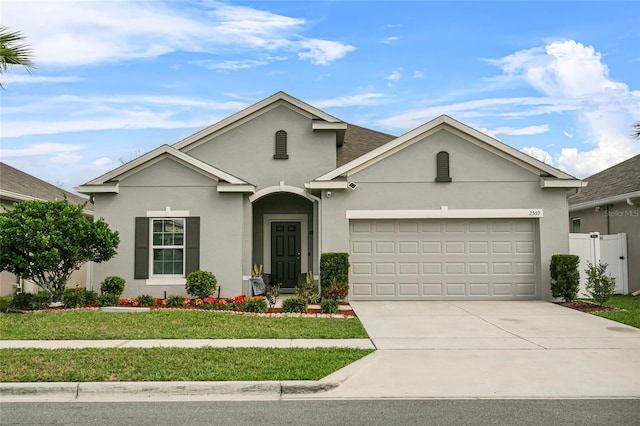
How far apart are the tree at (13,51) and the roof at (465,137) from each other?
7640mm

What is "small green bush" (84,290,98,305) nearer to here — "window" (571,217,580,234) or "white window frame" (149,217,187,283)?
"white window frame" (149,217,187,283)

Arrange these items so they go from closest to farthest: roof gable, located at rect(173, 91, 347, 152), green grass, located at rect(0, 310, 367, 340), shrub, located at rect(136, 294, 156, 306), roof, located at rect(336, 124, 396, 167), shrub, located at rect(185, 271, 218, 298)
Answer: green grass, located at rect(0, 310, 367, 340), shrub, located at rect(136, 294, 156, 306), shrub, located at rect(185, 271, 218, 298), roof gable, located at rect(173, 91, 347, 152), roof, located at rect(336, 124, 396, 167)

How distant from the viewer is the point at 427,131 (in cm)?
1555

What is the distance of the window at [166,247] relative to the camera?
15234 mm

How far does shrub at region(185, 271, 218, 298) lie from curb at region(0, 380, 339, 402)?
767 cm

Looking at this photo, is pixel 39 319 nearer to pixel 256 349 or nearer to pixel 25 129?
pixel 256 349

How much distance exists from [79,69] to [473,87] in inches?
496

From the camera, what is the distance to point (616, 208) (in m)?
19.0

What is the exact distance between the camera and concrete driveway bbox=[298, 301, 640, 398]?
6859 millimetres

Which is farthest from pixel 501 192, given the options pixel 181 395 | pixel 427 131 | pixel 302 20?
pixel 181 395

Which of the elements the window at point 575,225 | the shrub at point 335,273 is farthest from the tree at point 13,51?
the window at point 575,225

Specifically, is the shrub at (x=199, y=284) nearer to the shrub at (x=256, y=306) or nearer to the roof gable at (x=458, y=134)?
the shrub at (x=256, y=306)

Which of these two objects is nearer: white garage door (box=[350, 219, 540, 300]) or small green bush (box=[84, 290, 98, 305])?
small green bush (box=[84, 290, 98, 305])

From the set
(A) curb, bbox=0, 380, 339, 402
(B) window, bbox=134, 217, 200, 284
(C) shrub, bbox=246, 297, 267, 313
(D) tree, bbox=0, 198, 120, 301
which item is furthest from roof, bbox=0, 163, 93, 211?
(A) curb, bbox=0, 380, 339, 402
